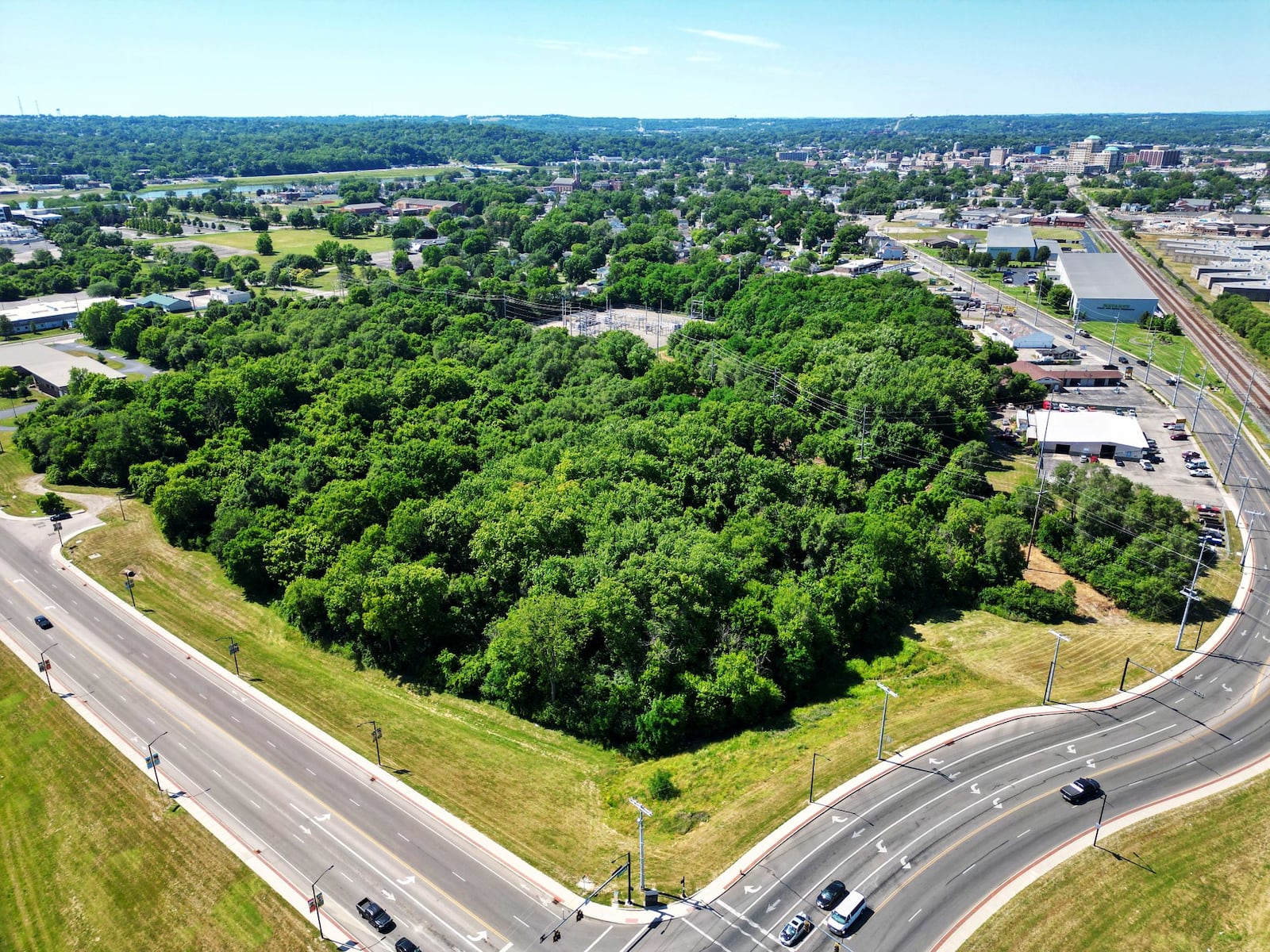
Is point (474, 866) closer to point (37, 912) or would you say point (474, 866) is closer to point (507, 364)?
point (37, 912)

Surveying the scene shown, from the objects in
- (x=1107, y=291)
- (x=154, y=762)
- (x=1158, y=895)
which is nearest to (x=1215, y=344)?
(x=1107, y=291)

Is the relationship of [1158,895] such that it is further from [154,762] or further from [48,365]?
[48,365]

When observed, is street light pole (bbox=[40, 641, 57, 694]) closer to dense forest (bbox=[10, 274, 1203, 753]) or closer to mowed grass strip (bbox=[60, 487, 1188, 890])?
mowed grass strip (bbox=[60, 487, 1188, 890])

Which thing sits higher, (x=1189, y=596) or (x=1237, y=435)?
(x=1237, y=435)

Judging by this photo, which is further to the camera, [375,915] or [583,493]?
[583,493]

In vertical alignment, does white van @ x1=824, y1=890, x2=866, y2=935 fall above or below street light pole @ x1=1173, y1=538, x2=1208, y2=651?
below

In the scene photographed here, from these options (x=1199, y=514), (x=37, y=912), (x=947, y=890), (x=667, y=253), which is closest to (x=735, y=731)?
(x=947, y=890)

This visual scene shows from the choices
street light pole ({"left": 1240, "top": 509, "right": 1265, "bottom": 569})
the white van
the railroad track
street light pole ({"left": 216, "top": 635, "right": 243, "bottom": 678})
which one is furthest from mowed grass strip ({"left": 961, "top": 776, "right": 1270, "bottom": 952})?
the railroad track
